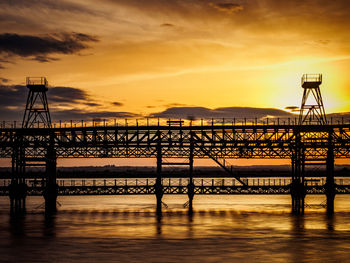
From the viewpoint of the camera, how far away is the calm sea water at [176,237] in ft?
94.9

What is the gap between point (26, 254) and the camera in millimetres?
29719

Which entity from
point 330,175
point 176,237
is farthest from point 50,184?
point 330,175

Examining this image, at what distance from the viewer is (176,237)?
34844 millimetres

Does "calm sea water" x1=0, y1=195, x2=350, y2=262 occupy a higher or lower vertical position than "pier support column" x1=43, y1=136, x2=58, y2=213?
lower

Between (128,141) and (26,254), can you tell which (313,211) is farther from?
(26,254)

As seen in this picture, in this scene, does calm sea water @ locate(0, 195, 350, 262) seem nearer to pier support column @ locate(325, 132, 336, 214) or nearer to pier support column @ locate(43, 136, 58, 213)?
pier support column @ locate(43, 136, 58, 213)

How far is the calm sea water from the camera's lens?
28.9 m

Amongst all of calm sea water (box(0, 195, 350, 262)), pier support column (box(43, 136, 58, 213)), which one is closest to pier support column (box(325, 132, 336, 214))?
calm sea water (box(0, 195, 350, 262))

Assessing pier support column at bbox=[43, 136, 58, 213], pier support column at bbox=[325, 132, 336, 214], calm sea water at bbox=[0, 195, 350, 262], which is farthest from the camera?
pier support column at bbox=[325, 132, 336, 214]

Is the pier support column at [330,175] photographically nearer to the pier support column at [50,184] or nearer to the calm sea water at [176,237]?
the calm sea water at [176,237]

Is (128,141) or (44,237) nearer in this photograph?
(44,237)

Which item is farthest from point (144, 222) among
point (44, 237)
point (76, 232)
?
point (44, 237)

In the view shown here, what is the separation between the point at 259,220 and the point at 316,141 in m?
16.7

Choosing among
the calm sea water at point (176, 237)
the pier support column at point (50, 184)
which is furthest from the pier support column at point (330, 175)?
the pier support column at point (50, 184)
